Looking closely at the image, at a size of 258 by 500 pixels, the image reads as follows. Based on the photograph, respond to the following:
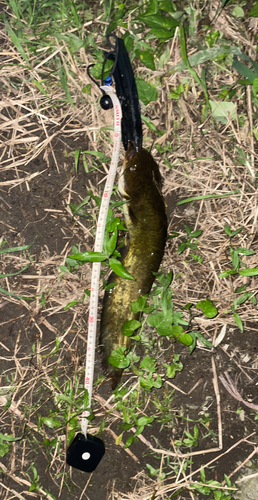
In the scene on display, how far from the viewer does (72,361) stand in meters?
2.70

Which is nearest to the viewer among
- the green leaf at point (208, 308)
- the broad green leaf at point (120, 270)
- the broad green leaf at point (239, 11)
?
the broad green leaf at point (120, 270)

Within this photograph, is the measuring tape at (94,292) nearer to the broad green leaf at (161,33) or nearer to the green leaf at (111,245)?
the green leaf at (111,245)

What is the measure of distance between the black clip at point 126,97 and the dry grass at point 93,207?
0.62ft

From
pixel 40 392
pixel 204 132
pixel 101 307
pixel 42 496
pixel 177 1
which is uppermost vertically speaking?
pixel 177 1

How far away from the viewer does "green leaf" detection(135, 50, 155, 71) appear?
2670 mm

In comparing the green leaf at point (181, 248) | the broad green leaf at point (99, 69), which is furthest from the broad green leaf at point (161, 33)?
the green leaf at point (181, 248)

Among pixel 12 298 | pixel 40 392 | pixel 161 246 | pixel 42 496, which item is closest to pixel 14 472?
pixel 42 496

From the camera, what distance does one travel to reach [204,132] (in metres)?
2.74

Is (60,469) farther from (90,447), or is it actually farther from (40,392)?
(40,392)

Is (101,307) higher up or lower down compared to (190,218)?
lower down

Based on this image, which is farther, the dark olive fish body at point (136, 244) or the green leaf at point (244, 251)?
the green leaf at point (244, 251)

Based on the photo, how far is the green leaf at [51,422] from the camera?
2.61 m

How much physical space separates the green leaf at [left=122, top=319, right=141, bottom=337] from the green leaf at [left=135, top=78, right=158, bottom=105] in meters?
1.68

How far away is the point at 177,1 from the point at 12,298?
2658 mm
